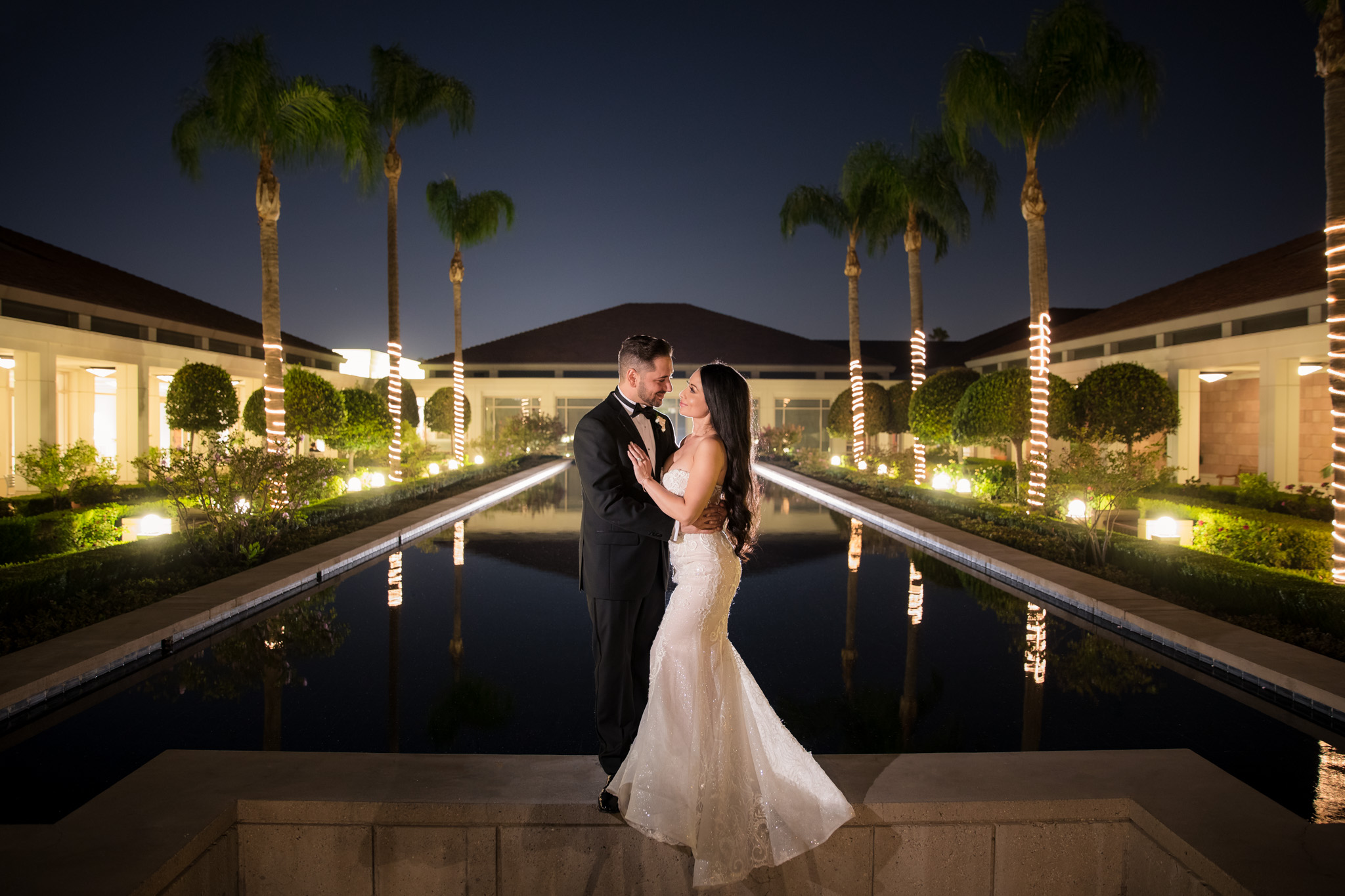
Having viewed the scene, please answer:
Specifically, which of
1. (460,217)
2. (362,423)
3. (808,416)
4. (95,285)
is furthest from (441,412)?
(808,416)

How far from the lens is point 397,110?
18.6 meters

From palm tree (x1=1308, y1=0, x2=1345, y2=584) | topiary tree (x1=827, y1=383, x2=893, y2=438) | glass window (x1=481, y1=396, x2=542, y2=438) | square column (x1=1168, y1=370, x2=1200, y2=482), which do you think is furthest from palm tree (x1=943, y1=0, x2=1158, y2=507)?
glass window (x1=481, y1=396, x2=542, y2=438)

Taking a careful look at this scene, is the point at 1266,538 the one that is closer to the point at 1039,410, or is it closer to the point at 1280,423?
the point at 1039,410

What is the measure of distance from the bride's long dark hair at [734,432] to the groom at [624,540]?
0.28 ft

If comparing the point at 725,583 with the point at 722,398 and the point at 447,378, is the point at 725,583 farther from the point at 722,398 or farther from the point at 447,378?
the point at 447,378

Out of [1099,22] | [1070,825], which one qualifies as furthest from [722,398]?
[1099,22]

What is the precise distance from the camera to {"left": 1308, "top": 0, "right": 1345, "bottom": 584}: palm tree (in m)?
7.81

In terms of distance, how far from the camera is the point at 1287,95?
2366 centimetres

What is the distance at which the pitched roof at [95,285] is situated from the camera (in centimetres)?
1761

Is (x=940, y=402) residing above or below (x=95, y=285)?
below

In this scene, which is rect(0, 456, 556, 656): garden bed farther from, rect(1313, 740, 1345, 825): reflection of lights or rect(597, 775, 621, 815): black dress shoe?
rect(1313, 740, 1345, 825): reflection of lights

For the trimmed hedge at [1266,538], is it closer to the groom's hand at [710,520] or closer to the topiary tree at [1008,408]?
the topiary tree at [1008,408]

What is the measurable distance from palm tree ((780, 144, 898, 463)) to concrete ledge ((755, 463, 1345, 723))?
12515mm

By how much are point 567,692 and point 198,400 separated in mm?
16475
